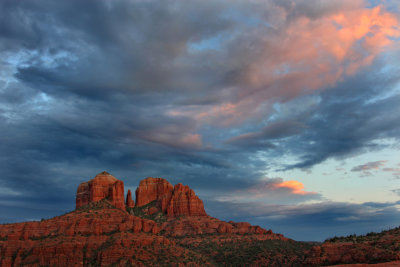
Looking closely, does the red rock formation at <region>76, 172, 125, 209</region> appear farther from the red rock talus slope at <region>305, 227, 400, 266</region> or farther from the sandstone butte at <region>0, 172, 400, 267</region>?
the red rock talus slope at <region>305, 227, 400, 266</region>

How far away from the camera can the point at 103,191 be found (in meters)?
178

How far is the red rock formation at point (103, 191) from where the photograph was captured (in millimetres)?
175625

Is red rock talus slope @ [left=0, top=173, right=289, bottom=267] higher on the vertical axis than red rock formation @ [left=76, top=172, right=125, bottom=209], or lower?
lower

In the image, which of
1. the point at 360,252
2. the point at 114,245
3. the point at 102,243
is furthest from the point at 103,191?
the point at 360,252

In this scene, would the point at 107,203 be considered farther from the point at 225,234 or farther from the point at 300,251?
the point at 300,251

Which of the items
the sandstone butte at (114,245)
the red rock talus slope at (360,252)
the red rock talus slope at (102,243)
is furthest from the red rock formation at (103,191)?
the red rock talus slope at (360,252)

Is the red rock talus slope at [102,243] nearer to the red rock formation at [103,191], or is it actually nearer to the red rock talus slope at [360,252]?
the red rock formation at [103,191]

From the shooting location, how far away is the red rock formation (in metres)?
176

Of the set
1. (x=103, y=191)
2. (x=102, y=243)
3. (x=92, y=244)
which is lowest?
(x=92, y=244)

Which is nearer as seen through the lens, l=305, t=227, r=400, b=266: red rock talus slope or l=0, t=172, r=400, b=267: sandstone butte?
l=305, t=227, r=400, b=266: red rock talus slope

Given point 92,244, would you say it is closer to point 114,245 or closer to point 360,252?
point 114,245

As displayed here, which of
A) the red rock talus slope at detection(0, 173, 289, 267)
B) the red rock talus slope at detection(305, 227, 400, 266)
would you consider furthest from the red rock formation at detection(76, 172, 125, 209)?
the red rock talus slope at detection(305, 227, 400, 266)

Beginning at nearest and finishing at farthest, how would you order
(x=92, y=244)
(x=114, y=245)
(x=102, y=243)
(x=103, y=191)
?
(x=114, y=245) < (x=92, y=244) < (x=102, y=243) < (x=103, y=191)

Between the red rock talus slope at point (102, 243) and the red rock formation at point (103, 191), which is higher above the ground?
the red rock formation at point (103, 191)
